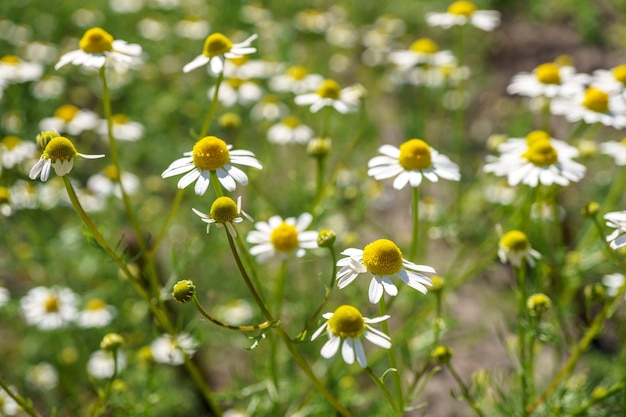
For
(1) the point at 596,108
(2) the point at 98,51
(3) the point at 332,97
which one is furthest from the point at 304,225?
(1) the point at 596,108

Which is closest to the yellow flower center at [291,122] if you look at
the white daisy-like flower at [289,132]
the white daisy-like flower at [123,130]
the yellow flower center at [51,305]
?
the white daisy-like flower at [289,132]

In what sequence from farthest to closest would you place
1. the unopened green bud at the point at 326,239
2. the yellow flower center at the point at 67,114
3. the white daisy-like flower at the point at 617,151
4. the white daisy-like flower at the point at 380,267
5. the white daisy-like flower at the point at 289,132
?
the yellow flower center at the point at 67,114 → the white daisy-like flower at the point at 289,132 → the white daisy-like flower at the point at 617,151 → the unopened green bud at the point at 326,239 → the white daisy-like flower at the point at 380,267

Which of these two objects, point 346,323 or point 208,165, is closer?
point 346,323

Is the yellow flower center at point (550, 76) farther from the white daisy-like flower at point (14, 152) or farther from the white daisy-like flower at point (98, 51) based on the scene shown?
the white daisy-like flower at point (14, 152)

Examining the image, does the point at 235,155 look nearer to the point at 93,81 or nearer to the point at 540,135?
the point at 540,135

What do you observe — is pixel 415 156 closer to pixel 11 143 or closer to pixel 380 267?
pixel 380 267

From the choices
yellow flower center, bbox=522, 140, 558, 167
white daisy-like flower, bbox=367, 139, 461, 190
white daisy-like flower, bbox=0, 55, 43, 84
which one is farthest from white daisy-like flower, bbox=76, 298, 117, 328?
yellow flower center, bbox=522, 140, 558, 167

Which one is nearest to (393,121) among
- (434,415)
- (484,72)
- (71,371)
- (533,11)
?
(484,72)
